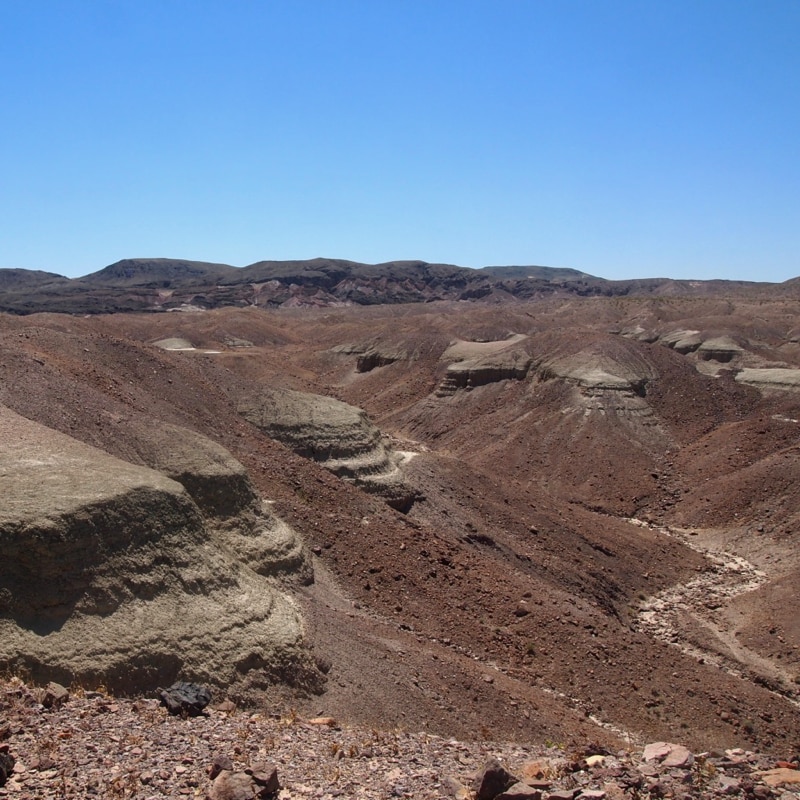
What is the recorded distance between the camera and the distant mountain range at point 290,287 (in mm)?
136750

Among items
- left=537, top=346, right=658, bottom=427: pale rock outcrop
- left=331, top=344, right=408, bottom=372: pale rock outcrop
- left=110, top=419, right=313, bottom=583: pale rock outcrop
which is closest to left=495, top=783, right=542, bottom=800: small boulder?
left=110, top=419, right=313, bottom=583: pale rock outcrop

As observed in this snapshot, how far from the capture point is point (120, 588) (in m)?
12.0

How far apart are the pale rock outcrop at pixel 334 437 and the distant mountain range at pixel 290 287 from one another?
109529 millimetres

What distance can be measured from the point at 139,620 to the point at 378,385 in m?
46.3

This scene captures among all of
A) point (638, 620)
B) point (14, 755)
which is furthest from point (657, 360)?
point (14, 755)

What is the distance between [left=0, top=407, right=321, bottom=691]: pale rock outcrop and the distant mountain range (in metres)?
121

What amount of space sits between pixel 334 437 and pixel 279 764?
16.1 metres

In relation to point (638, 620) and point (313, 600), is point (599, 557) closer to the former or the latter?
point (638, 620)

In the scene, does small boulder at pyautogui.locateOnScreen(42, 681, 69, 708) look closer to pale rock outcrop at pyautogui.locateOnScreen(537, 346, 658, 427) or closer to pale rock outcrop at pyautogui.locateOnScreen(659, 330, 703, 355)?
pale rock outcrop at pyautogui.locateOnScreen(537, 346, 658, 427)

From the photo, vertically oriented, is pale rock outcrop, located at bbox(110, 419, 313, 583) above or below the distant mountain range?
below

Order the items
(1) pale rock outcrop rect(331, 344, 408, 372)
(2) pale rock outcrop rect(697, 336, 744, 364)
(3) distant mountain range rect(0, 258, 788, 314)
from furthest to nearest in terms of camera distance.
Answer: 1. (3) distant mountain range rect(0, 258, 788, 314)
2. (1) pale rock outcrop rect(331, 344, 408, 372)
3. (2) pale rock outcrop rect(697, 336, 744, 364)

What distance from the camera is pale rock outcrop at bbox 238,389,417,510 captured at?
80.1 feet

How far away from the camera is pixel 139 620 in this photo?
11.9m

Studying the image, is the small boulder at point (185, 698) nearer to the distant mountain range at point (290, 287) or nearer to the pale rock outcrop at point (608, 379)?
the pale rock outcrop at point (608, 379)
